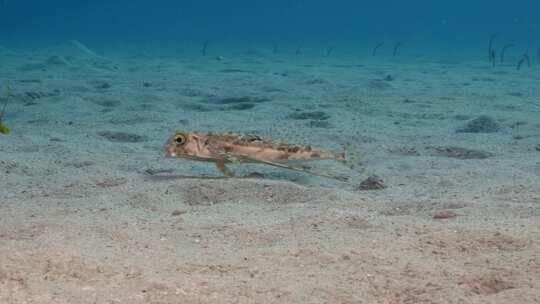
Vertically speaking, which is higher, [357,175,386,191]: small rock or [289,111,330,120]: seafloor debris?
[357,175,386,191]: small rock

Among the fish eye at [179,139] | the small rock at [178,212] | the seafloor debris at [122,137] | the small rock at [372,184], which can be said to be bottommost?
the seafloor debris at [122,137]

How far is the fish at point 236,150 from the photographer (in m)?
5.96

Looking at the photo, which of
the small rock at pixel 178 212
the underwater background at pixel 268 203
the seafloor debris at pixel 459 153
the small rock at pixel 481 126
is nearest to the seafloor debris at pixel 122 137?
the underwater background at pixel 268 203

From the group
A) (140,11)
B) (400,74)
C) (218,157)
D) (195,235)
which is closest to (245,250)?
(195,235)

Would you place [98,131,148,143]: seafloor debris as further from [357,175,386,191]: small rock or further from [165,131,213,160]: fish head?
[357,175,386,191]: small rock

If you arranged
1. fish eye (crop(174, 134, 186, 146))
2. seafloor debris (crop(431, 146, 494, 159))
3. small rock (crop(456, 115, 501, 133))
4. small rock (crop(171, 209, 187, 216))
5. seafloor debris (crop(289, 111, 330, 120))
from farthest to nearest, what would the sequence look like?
seafloor debris (crop(289, 111, 330, 120)) < small rock (crop(456, 115, 501, 133)) < seafloor debris (crop(431, 146, 494, 159)) < fish eye (crop(174, 134, 186, 146)) < small rock (crop(171, 209, 187, 216))

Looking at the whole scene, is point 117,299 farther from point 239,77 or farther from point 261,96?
point 239,77

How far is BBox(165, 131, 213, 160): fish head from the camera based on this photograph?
5.95 metres

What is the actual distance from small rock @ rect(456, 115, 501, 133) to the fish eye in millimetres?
5045

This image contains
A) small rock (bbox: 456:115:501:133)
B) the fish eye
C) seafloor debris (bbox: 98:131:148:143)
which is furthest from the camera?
small rock (bbox: 456:115:501:133)

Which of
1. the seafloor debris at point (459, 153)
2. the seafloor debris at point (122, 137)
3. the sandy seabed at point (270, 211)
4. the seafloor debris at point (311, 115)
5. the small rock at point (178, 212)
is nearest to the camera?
the sandy seabed at point (270, 211)

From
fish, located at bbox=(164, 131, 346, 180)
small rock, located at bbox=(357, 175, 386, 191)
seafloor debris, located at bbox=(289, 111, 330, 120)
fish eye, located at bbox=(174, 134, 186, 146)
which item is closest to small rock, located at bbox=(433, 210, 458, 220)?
small rock, located at bbox=(357, 175, 386, 191)

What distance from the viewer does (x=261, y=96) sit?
13.2 m

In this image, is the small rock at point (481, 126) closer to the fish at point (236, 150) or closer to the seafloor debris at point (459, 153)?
the seafloor debris at point (459, 153)
